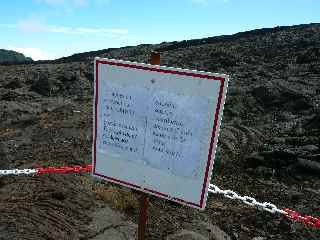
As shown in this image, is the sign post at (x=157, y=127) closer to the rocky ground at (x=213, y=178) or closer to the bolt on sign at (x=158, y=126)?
the bolt on sign at (x=158, y=126)

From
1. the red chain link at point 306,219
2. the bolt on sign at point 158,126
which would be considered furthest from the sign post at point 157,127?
the red chain link at point 306,219

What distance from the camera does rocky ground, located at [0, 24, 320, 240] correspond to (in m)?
6.10

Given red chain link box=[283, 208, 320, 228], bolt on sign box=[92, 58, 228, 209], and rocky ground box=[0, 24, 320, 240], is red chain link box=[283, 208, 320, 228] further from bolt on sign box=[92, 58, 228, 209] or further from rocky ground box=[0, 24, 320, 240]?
bolt on sign box=[92, 58, 228, 209]

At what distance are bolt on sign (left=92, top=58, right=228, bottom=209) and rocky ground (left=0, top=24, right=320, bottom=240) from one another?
2.06 m

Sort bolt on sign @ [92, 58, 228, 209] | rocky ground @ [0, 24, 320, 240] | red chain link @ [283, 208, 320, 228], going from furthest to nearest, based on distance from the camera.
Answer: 1. red chain link @ [283, 208, 320, 228]
2. rocky ground @ [0, 24, 320, 240]
3. bolt on sign @ [92, 58, 228, 209]

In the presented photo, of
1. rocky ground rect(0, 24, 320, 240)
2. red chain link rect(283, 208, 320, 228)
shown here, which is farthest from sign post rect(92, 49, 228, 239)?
red chain link rect(283, 208, 320, 228)

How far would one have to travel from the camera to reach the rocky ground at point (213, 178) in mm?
6098

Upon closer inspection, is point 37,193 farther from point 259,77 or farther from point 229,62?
point 229,62

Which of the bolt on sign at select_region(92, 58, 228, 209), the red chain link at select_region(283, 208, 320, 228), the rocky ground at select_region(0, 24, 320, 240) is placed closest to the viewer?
the bolt on sign at select_region(92, 58, 228, 209)

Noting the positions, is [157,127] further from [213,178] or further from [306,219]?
[213,178]

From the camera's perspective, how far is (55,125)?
44.8ft

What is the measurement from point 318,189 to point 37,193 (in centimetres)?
549

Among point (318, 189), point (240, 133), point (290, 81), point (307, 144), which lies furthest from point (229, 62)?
point (318, 189)

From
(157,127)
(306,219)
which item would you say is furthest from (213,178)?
(157,127)
